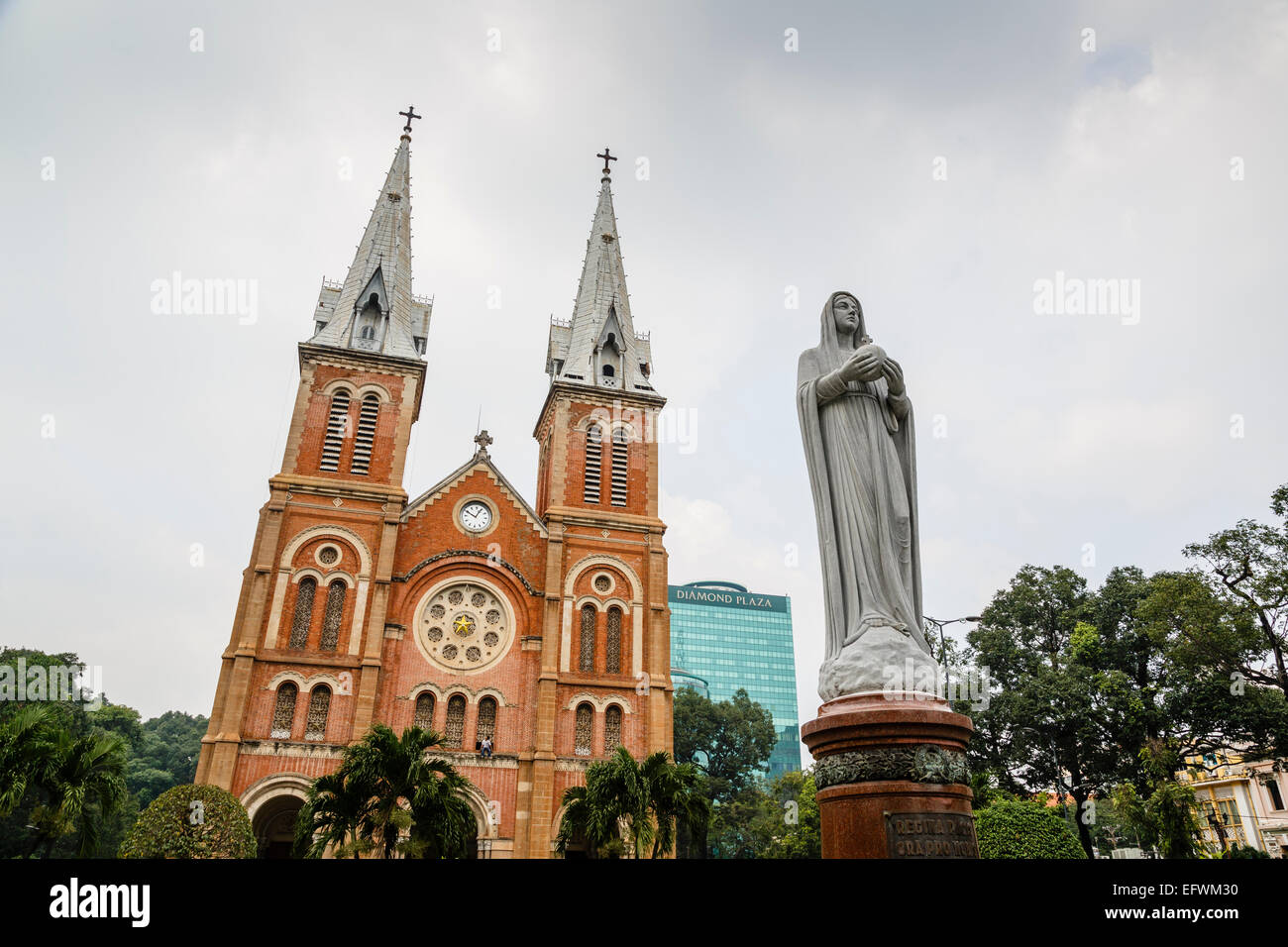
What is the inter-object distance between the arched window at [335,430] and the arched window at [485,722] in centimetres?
918

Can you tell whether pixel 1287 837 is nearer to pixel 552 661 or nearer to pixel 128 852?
pixel 552 661

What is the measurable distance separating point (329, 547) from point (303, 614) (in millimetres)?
2244

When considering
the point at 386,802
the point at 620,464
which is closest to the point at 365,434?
the point at 620,464

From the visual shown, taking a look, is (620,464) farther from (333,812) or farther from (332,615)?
(333,812)

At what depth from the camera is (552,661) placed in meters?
27.0

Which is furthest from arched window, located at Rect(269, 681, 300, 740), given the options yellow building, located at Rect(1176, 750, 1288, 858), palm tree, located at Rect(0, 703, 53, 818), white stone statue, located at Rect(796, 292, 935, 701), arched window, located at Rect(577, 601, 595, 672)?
yellow building, located at Rect(1176, 750, 1288, 858)

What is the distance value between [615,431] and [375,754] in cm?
1799

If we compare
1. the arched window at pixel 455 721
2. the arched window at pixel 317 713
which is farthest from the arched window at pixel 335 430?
the arched window at pixel 455 721

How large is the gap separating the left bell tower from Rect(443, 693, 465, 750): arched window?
244cm

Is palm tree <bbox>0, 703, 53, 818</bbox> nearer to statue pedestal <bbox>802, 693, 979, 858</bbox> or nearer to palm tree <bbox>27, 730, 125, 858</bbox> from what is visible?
palm tree <bbox>27, 730, 125, 858</bbox>

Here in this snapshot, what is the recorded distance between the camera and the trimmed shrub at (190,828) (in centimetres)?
1330
